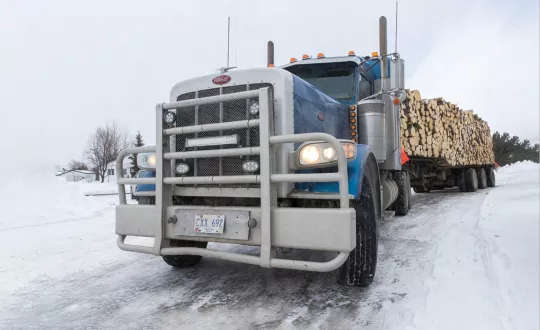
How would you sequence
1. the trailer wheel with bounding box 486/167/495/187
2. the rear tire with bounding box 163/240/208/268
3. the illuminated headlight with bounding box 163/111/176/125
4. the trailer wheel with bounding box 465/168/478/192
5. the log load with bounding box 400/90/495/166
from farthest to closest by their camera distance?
the trailer wheel with bounding box 486/167/495/187, the trailer wheel with bounding box 465/168/478/192, the log load with bounding box 400/90/495/166, the rear tire with bounding box 163/240/208/268, the illuminated headlight with bounding box 163/111/176/125

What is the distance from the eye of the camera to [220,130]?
126 inches

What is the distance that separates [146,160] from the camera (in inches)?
146

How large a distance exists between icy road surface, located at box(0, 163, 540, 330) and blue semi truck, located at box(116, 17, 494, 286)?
40 centimetres

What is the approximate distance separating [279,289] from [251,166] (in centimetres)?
120

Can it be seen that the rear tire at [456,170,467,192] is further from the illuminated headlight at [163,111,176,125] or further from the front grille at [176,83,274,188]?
the illuminated headlight at [163,111,176,125]

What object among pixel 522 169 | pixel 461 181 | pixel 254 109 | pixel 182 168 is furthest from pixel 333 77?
pixel 522 169


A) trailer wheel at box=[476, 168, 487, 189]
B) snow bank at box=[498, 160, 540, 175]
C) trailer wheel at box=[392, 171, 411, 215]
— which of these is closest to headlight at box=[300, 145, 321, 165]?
trailer wheel at box=[392, 171, 411, 215]

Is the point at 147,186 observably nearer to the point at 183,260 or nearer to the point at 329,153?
the point at 183,260

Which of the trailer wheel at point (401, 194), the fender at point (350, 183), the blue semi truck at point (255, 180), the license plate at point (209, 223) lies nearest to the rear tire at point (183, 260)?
the blue semi truck at point (255, 180)

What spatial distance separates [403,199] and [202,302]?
5.53m

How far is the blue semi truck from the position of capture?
2729 millimetres

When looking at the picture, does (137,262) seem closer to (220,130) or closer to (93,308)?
(93,308)

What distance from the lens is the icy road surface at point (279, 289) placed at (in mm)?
2715

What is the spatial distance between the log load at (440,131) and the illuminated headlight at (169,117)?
6219 millimetres
